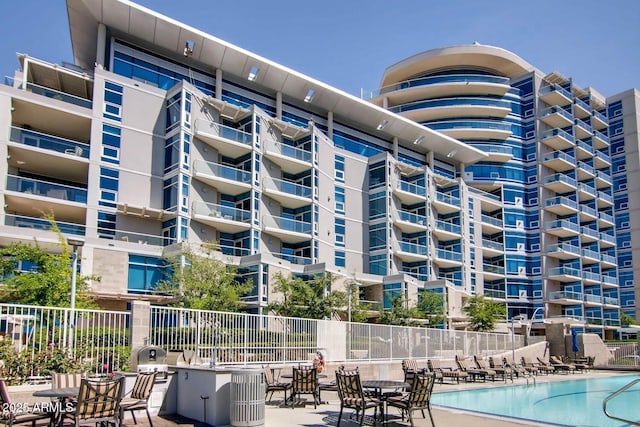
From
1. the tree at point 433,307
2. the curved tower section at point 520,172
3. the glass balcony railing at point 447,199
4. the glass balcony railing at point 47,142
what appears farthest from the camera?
the curved tower section at point 520,172

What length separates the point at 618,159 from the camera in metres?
74.5

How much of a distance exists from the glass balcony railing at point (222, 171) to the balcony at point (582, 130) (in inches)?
1868

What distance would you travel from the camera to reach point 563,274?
2438 inches

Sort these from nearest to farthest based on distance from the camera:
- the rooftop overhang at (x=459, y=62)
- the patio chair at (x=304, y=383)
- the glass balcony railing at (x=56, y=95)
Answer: the patio chair at (x=304, y=383) → the glass balcony railing at (x=56, y=95) → the rooftop overhang at (x=459, y=62)

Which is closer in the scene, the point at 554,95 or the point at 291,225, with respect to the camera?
the point at 291,225

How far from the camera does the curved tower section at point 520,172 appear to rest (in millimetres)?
61406

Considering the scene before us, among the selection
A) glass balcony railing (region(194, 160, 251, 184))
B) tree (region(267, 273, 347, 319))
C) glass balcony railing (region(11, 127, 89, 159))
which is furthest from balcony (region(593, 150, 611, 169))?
glass balcony railing (region(11, 127, 89, 159))

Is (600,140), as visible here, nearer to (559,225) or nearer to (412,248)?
(559,225)

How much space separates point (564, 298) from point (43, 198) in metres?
52.2

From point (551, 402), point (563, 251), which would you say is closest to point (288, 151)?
point (551, 402)

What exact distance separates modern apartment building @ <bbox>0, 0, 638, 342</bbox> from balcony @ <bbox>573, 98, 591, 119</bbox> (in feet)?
14.1

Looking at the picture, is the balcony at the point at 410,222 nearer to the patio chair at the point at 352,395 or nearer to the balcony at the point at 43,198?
the balcony at the point at 43,198

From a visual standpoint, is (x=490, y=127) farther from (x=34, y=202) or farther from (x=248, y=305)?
(x=34, y=202)

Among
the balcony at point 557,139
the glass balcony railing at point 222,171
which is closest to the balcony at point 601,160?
the balcony at point 557,139
